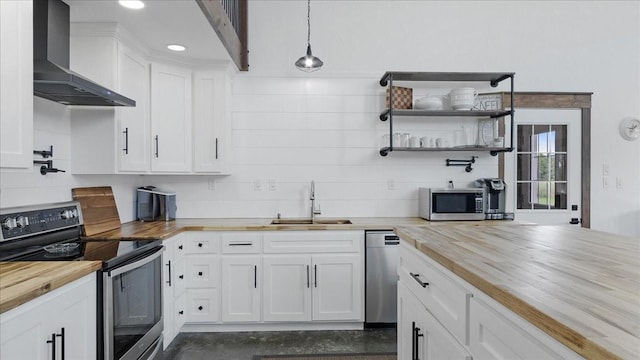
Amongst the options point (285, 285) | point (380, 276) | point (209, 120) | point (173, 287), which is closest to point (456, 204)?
point (380, 276)

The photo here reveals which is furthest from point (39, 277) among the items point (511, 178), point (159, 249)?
point (511, 178)

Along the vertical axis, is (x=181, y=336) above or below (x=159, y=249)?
below

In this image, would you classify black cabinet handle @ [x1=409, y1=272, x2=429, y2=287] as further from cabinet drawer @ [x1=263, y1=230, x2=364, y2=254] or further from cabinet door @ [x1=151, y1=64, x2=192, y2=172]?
cabinet door @ [x1=151, y1=64, x2=192, y2=172]

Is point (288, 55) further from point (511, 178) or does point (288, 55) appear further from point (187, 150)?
point (511, 178)

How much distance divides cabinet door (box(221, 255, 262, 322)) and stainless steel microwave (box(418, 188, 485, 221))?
5.32 ft

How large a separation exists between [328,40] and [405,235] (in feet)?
8.29

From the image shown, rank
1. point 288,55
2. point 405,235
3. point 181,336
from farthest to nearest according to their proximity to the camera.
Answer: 1. point 288,55
2. point 181,336
3. point 405,235

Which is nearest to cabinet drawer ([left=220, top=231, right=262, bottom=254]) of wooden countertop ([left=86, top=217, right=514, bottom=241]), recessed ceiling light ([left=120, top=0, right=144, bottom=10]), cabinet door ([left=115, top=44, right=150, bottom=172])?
wooden countertop ([left=86, top=217, right=514, bottom=241])

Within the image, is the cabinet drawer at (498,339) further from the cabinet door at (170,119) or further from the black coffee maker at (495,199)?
the cabinet door at (170,119)

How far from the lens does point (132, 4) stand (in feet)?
7.33

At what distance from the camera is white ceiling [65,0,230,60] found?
2.25m

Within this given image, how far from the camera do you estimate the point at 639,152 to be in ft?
12.7

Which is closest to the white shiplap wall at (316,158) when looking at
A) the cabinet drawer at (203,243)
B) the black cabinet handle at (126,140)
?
the cabinet drawer at (203,243)

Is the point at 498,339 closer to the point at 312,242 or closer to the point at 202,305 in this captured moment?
the point at 312,242
